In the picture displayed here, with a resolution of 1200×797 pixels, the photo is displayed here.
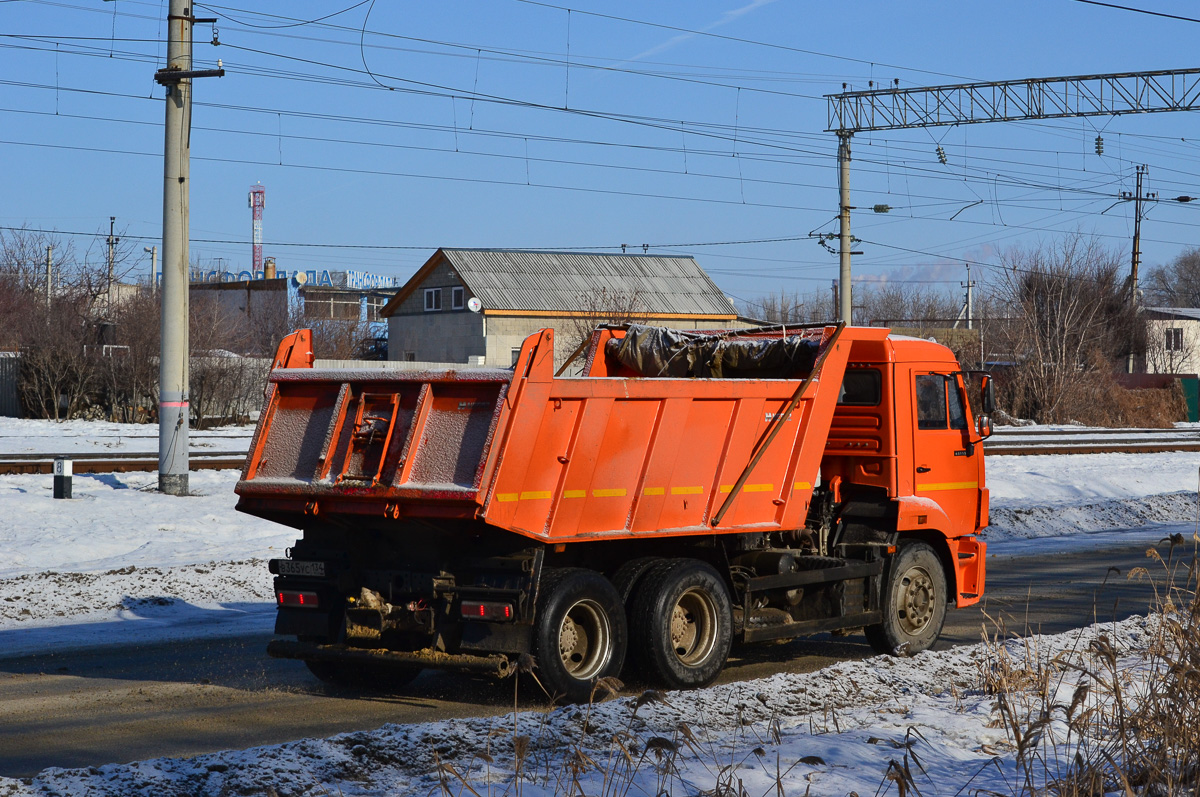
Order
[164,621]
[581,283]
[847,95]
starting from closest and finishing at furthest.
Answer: [164,621] → [847,95] → [581,283]

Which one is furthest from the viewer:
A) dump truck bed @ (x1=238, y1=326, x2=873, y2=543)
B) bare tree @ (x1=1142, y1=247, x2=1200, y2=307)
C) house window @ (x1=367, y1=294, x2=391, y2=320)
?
bare tree @ (x1=1142, y1=247, x2=1200, y2=307)

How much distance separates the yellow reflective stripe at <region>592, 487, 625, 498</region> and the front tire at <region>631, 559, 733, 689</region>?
2.25ft

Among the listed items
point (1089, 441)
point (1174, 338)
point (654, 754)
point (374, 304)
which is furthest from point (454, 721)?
point (374, 304)

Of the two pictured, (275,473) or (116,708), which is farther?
(275,473)

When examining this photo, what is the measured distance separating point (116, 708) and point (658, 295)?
159ft

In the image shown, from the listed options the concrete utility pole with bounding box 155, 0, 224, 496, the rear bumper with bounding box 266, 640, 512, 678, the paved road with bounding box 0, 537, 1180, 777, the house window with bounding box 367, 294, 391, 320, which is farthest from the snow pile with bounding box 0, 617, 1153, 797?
the house window with bounding box 367, 294, 391, 320

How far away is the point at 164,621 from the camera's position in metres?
11.2

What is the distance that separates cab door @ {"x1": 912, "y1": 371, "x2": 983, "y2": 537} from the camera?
1023 cm

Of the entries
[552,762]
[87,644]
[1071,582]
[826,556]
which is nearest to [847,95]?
[1071,582]

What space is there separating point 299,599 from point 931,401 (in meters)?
5.53

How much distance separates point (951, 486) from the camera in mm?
10562

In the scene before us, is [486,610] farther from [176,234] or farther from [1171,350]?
[1171,350]

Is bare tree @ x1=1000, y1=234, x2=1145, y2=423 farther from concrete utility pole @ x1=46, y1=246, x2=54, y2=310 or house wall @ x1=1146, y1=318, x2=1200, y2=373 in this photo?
concrete utility pole @ x1=46, y1=246, x2=54, y2=310

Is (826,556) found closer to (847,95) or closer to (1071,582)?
(1071,582)
